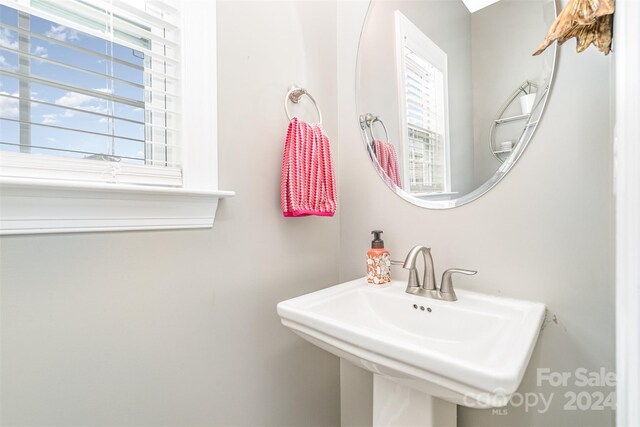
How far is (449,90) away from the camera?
102 cm

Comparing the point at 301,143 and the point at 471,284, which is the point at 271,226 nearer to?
the point at 301,143

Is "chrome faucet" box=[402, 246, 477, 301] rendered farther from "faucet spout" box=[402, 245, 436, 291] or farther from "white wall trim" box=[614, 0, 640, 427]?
"white wall trim" box=[614, 0, 640, 427]

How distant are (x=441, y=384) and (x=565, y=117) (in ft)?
2.49

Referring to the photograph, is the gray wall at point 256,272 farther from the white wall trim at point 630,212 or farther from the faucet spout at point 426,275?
the white wall trim at point 630,212

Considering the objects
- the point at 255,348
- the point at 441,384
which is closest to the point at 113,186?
the point at 255,348

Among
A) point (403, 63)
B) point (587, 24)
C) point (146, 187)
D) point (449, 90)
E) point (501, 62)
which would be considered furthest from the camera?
point (403, 63)

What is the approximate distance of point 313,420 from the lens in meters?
1.20

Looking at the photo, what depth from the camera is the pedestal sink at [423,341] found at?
517 millimetres

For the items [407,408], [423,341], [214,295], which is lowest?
[407,408]

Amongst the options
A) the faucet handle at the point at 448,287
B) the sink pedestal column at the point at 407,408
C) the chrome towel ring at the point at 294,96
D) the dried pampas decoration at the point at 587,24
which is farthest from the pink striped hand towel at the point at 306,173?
the dried pampas decoration at the point at 587,24

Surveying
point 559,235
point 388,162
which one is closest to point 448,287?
point 559,235

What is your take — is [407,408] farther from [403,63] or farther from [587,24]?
[403,63]

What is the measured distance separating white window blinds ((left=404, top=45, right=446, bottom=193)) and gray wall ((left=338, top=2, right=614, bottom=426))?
0.13 m

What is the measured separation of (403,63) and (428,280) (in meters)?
0.80
